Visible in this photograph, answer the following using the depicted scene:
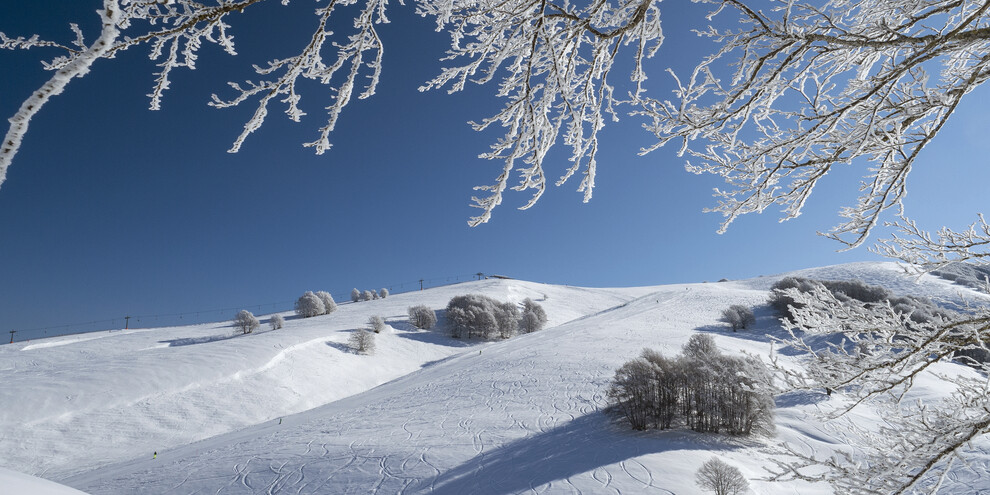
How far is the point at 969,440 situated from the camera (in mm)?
2041

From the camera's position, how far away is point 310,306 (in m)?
29.2

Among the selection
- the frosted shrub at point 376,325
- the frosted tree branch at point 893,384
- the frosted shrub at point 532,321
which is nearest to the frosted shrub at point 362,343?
the frosted shrub at point 376,325

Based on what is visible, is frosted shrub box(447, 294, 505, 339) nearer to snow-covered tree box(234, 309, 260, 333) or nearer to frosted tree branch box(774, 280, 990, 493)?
snow-covered tree box(234, 309, 260, 333)

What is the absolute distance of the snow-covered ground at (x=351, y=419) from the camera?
5.90m

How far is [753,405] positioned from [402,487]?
626cm

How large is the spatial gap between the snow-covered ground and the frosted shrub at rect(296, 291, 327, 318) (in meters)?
6.49

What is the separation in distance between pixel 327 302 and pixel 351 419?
2238 centimetres

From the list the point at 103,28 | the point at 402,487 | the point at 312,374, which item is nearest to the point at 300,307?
the point at 312,374

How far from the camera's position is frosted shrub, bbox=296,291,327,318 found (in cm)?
2912

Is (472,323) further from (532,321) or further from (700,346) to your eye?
(700,346)

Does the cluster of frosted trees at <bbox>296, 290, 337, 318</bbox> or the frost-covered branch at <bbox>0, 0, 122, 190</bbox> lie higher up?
the cluster of frosted trees at <bbox>296, 290, 337, 318</bbox>

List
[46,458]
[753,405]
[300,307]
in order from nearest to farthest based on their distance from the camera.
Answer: [753,405]
[46,458]
[300,307]

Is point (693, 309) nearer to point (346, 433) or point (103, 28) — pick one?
point (346, 433)

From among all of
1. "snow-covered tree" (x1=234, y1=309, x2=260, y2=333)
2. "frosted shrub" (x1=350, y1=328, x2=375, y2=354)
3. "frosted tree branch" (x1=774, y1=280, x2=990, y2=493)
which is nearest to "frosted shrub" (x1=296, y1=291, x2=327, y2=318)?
"snow-covered tree" (x1=234, y1=309, x2=260, y2=333)
